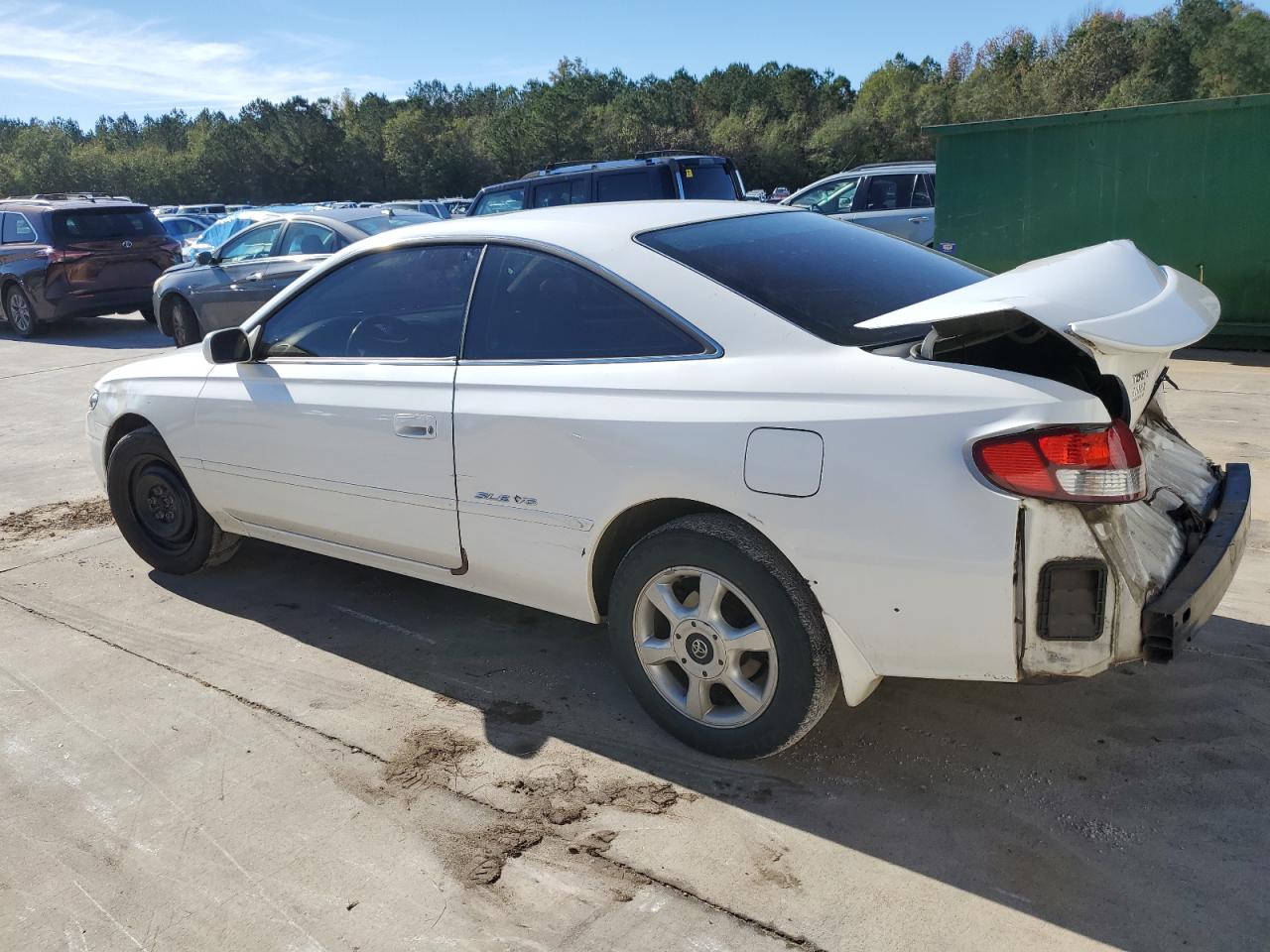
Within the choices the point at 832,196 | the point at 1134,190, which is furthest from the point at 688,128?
the point at 1134,190

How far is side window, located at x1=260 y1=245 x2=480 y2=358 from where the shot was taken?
12.3 feet

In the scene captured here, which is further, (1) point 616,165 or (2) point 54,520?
(1) point 616,165

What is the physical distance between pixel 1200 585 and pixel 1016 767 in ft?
2.54

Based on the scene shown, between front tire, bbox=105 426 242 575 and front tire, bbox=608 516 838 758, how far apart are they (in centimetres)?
253

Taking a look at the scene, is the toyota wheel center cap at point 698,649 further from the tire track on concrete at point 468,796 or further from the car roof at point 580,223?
the car roof at point 580,223

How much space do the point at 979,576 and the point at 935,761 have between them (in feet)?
2.80

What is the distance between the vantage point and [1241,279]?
935cm

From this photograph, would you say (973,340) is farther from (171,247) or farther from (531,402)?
(171,247)

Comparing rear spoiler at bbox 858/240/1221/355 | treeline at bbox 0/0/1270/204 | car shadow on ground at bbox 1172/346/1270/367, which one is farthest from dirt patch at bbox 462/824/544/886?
treeline at bbox 0/0/1270/204

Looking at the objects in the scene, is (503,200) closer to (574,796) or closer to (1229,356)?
(1229,356)

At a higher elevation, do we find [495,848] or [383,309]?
[383,309]

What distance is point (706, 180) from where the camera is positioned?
11477 mm

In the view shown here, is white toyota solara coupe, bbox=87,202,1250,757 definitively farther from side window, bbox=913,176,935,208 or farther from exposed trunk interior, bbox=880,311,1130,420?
side window, bbox=913,176,935,208

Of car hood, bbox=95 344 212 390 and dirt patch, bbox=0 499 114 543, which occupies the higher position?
car hood, bbox=95 344 212 390
